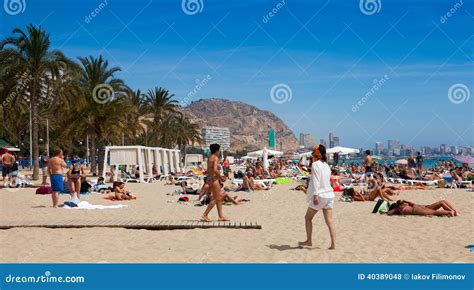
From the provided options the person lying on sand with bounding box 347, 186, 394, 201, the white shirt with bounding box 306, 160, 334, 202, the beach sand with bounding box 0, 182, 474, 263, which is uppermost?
the white shirt with bounding box 306, 160, 334, 202

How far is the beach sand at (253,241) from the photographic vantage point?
21.8ft

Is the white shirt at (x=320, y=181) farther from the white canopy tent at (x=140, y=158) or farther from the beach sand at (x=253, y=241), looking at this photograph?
the white canopy tent at (x=140, y=158)

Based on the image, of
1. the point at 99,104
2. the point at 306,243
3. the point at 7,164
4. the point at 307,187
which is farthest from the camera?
the point at 99,104

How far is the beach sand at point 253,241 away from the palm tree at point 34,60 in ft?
46.1

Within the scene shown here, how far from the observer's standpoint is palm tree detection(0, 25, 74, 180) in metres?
23.6

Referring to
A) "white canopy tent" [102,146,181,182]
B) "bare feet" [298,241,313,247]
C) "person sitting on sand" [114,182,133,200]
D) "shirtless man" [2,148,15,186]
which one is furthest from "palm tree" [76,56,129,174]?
"bare feet" [298,241,313,247]

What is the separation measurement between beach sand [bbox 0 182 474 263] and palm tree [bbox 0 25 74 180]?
14039 millimetres

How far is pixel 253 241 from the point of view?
7809 millimetres

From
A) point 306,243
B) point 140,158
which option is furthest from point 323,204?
point 140,158

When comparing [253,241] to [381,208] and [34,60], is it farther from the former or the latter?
[34,60]

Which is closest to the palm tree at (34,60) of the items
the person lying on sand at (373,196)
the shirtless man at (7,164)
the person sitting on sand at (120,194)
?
the shirtless man at (7,164)

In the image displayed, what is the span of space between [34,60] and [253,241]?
19829mm

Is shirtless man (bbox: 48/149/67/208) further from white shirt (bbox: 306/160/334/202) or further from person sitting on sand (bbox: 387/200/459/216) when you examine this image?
person sitting on sand (bbox: 387/200/459/216)
